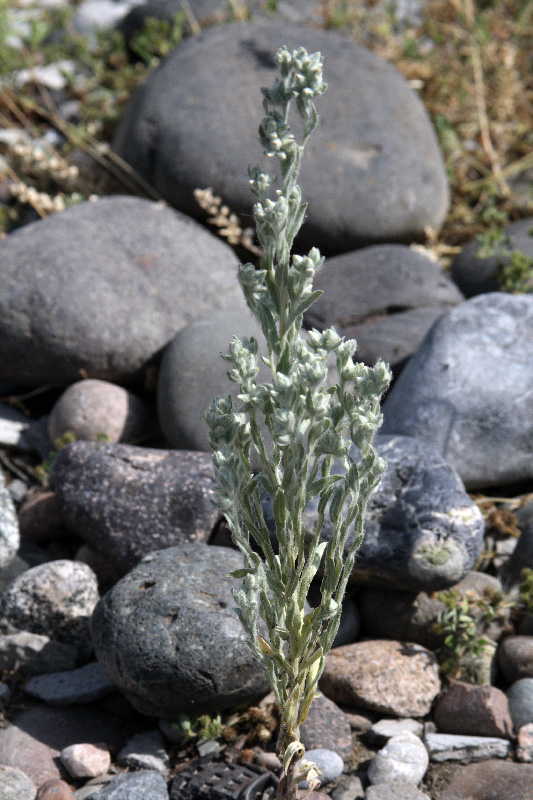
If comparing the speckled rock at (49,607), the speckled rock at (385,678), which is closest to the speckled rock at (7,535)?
the speckled rock at (49,607)

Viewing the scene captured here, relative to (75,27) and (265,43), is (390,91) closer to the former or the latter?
(265,43)

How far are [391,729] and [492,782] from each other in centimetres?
42

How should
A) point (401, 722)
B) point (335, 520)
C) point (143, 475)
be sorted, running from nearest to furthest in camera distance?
1. point (335, 520)
2. point (401, 722)
3. point (143, 475)

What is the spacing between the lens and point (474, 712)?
3096mm

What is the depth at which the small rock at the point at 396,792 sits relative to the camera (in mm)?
2746

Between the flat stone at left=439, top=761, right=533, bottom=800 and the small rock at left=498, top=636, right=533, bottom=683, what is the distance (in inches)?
16.2

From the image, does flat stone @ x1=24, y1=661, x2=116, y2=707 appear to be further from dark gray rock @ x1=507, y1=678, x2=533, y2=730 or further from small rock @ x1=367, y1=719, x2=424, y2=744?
dark gray rock @ x1=507, y1=678, x2=533, y2=730

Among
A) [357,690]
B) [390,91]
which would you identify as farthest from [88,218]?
[357,690]

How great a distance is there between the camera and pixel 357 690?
3.18 meters

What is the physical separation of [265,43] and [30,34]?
2.30 metres

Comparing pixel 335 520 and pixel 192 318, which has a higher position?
pixel 335 520

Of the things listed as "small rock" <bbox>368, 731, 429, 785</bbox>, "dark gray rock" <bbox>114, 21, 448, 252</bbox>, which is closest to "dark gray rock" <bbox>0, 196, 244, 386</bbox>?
"dark gray rock" <bbox>114, 21, 448, 252</bbox>

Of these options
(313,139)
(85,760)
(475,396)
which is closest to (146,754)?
(85,760)

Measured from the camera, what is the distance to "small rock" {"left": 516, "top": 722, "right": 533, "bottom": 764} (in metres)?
2.96
